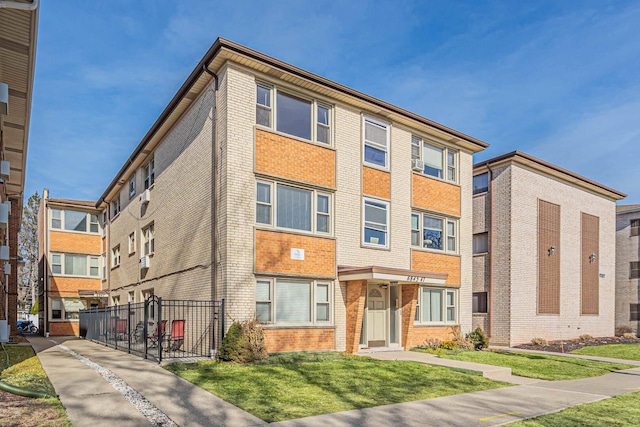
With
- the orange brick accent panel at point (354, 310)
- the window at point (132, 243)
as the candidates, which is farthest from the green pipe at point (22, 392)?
the window at point (132, 243)

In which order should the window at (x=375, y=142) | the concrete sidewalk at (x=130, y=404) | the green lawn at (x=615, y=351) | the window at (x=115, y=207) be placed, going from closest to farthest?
the concrete sidewalk at (x=130, y=404)
the window at (x=375, y=142)
the green lawn at (x=615, y=351)
the window at (x=115, y=207)

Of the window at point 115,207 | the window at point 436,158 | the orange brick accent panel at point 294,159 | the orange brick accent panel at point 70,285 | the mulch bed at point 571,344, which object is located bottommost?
the mulch bed at point 571,344

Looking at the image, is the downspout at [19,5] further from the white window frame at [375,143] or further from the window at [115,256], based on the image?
the window at [115,256]

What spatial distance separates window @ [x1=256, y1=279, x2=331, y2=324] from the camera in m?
13.6

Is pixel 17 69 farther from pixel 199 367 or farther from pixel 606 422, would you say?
pixel 606 422

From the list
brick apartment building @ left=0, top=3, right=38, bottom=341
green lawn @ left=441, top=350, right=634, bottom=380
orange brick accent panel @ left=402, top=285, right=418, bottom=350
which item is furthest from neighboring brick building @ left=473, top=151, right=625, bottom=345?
brick apartment building @ left=0, top=3, right=38, bottom=341

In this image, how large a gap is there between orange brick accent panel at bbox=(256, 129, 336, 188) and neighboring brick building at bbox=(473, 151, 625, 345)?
10.5 meters

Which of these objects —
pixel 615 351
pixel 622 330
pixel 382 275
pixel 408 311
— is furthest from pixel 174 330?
pixel 622 330

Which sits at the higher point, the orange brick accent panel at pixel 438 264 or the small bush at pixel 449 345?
the orange brick accent panel at pixel 438 264

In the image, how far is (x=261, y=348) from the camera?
12.4 meters

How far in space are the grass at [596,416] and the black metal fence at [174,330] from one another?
795 cm

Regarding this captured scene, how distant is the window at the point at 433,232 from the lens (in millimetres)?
18047

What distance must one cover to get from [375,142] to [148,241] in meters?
10.3

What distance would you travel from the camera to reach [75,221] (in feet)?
102
